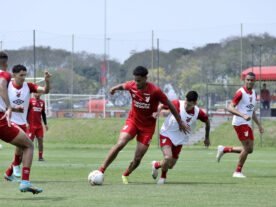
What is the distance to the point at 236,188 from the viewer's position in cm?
1140

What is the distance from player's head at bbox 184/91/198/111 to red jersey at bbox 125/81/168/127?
85 cm

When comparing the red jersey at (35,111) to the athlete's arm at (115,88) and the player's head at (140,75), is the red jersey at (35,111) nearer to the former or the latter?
the athlete's arm at (115,88)

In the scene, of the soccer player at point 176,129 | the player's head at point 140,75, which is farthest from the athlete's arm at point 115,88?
the soccer player at point 176,129

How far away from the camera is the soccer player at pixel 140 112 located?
11.9 m

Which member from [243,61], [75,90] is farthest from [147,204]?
[75,90]

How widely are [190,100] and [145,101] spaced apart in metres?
1.14

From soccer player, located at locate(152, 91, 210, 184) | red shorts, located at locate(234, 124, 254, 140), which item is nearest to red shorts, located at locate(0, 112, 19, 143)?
soccer player, located at locate(152, 91, 210, 184)

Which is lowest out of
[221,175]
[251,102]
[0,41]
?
[221,175]

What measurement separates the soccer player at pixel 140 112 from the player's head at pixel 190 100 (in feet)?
2.28

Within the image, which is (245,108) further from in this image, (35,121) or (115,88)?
(35,121)

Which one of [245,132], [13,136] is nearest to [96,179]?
[13,136]

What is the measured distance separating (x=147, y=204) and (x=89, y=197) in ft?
3.84

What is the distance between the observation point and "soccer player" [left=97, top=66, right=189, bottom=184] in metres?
11.9

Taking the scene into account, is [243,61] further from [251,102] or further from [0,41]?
[251,102]
